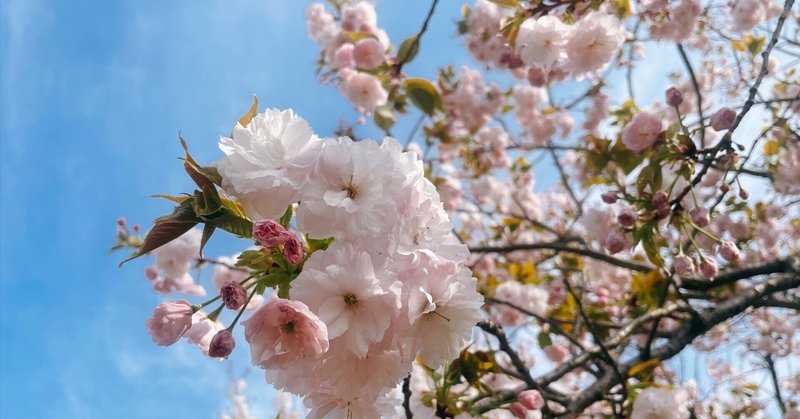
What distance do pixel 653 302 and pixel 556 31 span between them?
1.24 meters

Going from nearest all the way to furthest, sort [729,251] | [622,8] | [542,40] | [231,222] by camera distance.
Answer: [231,222]
[729,251]
[542,40]
[622,8]

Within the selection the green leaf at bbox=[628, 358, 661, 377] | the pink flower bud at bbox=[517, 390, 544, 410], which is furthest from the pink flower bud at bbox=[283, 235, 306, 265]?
the green leaf at bbox=[628, 358, 661, 377]

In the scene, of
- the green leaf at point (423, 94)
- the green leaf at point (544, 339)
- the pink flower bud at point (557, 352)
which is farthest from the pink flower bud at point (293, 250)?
the pink flower bud at point (557, 352)

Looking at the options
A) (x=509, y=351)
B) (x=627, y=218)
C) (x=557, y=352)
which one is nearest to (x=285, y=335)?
(x=509, y=351)

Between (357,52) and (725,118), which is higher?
(357,52)

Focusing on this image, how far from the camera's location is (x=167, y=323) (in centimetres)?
91

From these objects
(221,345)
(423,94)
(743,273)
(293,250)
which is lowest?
(221,345)

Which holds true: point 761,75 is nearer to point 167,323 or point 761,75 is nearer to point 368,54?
point 167,323

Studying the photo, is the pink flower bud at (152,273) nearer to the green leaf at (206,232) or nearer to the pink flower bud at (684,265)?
the green leaf at (206,232)

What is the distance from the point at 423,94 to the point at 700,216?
1517 millimetres

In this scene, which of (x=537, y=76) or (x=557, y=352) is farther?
(x=557, y=352)

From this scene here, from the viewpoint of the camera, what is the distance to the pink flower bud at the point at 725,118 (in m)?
1.50

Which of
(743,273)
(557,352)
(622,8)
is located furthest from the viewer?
(557,352)

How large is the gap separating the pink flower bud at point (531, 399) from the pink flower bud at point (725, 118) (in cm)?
94
